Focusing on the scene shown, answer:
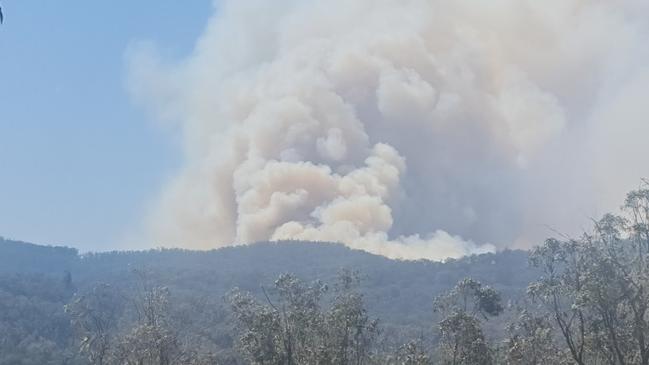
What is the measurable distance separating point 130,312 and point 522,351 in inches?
2573

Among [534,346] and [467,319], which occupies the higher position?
[467,319]

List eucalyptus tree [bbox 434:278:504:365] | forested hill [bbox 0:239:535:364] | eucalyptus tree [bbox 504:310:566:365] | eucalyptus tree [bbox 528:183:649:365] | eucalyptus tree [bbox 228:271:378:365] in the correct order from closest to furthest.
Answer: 1. eucalyptus tree [bbox 528:183:649:365]
2. eucalyptus tree [bbox 504:310:566:365]
3. eucalyptus tree [bbox 228:271:378:365]
4. eucalyptus tree [bbox 434:278:504:365]
5. forested hill [bbox 0:239:535:364]

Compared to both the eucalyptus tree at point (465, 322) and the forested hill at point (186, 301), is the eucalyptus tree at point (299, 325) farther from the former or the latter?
the forested hill at point (186, 301)

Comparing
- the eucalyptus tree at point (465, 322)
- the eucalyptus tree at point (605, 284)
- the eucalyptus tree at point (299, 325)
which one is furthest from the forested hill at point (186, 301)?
the eucalyptus tree at point (605, 284)

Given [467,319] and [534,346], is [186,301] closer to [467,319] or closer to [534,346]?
[467,319]

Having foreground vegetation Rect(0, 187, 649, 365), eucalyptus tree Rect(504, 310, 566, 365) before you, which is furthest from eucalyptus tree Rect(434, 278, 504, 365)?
eucalyptus tree Rect(504, 310, 566, 365)

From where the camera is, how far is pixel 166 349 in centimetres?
4312

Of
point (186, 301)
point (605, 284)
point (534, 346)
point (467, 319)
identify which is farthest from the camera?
point (186, 301)

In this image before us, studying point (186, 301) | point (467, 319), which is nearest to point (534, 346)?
point (467, 319)

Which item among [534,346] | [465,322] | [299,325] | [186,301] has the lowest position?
[534,346]

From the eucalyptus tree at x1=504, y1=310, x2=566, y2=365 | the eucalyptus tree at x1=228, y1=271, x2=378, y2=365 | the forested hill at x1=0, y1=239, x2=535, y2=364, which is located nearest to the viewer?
the eucalyptus tree at x1=504, y1=310, x2=566, y2=365

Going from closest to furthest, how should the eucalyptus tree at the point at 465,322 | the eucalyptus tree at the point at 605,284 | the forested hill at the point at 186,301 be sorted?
the eucalyptus tree at the point at 605,284, the eucalyptus tree at the point at 465,322, the forested hill at the point at 186,301

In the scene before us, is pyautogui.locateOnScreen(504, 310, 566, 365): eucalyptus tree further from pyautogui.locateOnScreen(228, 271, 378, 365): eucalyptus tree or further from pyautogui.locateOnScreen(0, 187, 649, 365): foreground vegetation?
pyautogui.locateOnScreen(228, 271, 378, 365): eucalyptus tree

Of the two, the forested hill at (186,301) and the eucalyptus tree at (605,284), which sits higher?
the forested hill at (186,301)
